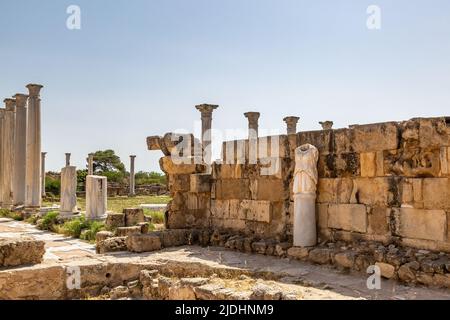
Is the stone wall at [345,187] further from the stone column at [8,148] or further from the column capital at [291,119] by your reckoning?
the stone column at [8,148]

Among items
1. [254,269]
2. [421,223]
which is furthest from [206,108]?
[421,223]

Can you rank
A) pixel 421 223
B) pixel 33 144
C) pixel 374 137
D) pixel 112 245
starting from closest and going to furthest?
1. pixel 421 223
2. pixel 374 137
3. pixel 112 245
4. pixel 33 144

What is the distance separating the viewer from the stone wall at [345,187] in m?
6.77

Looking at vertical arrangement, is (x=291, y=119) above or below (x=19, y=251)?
above

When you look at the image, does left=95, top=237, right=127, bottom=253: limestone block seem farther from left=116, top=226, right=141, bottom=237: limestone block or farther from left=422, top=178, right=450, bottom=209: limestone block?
left=422, top=178, right=450, bottom=209: limestone block

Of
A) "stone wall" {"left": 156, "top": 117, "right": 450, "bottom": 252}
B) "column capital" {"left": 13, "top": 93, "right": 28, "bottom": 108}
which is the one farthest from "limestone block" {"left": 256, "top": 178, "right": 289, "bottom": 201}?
"column capital" {"left": 13, "top": 93, "right": 28, "bottom": 108}

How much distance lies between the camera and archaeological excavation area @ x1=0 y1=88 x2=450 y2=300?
257 inches

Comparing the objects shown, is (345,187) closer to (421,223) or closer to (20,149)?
(421,223)

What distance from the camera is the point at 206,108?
2328cm

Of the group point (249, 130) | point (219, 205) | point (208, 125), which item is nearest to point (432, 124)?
point (219, 205)

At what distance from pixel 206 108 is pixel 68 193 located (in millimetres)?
8303

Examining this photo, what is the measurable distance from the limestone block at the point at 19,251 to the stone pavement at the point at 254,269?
223mm
